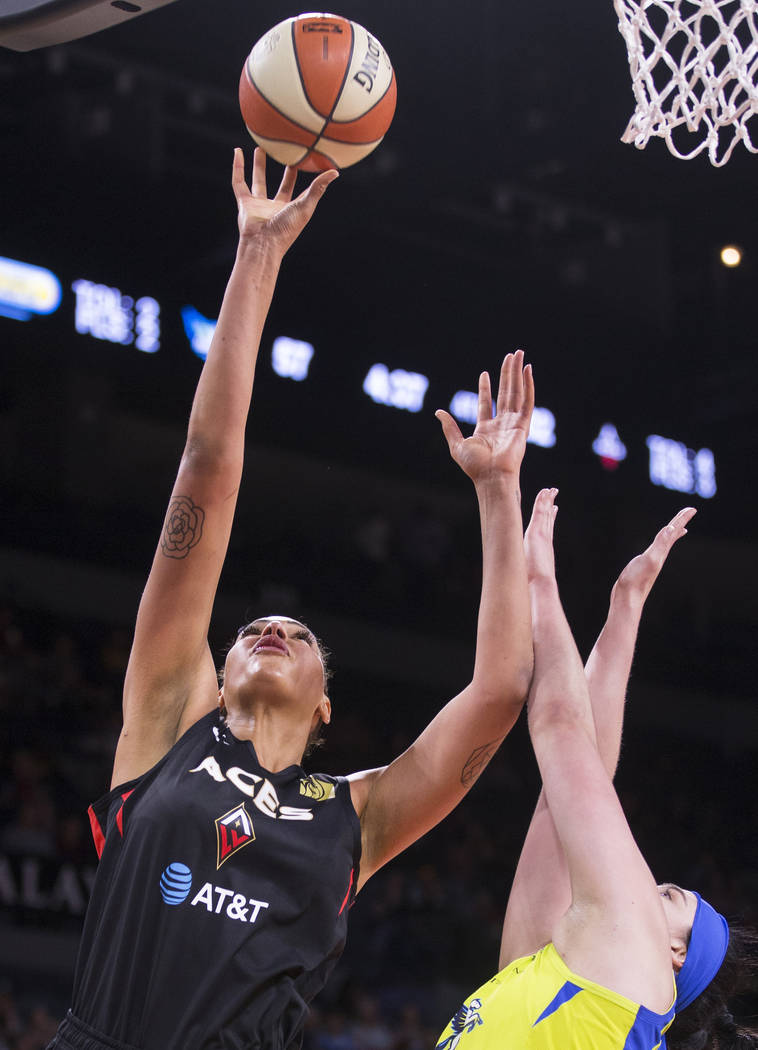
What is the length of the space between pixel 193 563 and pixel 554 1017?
1.03 m

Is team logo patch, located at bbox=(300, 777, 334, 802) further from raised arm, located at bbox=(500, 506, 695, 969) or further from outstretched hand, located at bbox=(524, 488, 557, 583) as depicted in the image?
outstretched hand, located at bbox=(524, 488, 557, 583)

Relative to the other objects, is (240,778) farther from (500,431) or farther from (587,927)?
(500,431)

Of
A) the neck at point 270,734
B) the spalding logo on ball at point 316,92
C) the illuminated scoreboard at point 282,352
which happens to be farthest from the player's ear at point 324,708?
the illuminated scoreboard at point 282,352

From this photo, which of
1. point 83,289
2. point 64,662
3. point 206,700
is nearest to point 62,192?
point 83,289

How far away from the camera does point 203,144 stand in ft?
28.3

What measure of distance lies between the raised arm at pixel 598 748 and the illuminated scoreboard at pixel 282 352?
492cm

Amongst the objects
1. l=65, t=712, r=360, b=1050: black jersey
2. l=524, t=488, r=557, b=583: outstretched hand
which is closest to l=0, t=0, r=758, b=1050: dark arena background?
l=524, t=488, r=557, b=583: outstretched hand

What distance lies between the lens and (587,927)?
2225 millimetres

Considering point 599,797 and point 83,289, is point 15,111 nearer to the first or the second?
point 83,289

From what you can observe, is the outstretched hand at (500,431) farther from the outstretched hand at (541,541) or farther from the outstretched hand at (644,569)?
the outstretched hand at (644,569)

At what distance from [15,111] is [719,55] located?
13.8ft

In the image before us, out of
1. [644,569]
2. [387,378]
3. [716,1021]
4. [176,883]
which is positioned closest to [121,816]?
[176,883]

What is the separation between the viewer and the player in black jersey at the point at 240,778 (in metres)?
2.20

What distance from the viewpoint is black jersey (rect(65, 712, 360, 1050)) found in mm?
2172
